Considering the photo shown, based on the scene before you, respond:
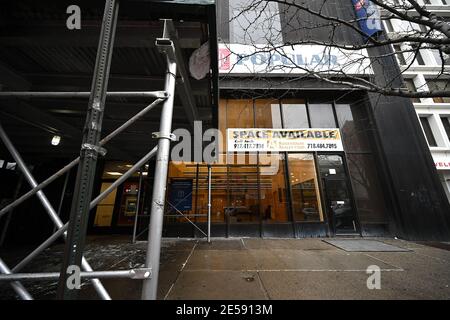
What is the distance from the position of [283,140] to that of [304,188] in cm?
225

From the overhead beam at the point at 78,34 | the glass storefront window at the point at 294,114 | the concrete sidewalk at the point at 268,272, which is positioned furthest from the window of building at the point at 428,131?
the overhead beam at the point at 78,34

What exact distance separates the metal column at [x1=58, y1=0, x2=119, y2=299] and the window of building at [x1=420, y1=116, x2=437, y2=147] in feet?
58.0

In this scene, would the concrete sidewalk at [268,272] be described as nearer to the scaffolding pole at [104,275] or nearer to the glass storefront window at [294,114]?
the scaffolding pole at [104,275]

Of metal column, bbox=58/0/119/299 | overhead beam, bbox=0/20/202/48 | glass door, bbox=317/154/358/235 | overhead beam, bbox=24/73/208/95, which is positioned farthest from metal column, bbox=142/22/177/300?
glass door, bbox=317/154/358/235

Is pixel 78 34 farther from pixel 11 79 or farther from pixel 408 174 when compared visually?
pixel 408 174

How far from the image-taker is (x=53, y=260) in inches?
175

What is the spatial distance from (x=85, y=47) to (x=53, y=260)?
4.58 metres

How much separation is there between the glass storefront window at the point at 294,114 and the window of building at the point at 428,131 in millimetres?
9599

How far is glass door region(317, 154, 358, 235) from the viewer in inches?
315

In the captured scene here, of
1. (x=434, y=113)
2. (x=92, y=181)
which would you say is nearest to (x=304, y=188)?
(x=92, y=181)

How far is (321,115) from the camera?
9367 mm

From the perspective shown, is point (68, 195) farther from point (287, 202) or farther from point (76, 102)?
point (287, 202)

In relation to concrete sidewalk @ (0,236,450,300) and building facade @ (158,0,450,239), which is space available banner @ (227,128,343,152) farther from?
concrete sidewalk @ (0,236,450,300)

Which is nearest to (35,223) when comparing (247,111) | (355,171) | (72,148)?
(72,148)
